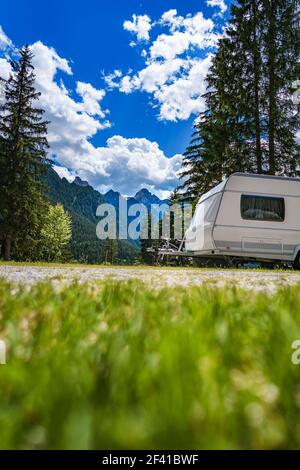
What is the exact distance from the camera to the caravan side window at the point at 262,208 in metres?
11.2

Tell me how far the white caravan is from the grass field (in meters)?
9.28

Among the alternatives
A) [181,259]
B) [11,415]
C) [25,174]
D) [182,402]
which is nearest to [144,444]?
A: [182,402]

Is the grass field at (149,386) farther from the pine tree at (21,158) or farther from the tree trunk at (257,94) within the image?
the pine tree at (21,158)

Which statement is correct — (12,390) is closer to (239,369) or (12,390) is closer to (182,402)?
(182,402)

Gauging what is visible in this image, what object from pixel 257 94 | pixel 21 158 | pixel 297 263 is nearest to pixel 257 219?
pixel 297 263

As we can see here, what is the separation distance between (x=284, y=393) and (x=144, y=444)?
0.44 meters

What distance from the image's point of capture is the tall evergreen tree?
19406 mm

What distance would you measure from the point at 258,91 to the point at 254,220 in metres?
11.8

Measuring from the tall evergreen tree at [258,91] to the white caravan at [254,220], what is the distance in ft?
26.8

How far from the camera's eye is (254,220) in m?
11.1

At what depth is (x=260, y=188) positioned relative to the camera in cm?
1141

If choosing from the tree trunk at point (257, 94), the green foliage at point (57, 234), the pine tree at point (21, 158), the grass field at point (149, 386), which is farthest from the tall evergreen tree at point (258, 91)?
the green foliage at point (57, 234)

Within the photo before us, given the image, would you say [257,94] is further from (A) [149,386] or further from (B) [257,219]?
(A) [149,386]

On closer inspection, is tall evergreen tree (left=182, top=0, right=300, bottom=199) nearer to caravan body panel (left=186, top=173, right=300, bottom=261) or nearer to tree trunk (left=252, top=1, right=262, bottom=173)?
tree trunk (left=252, top=1, right=262, bottom=173)
